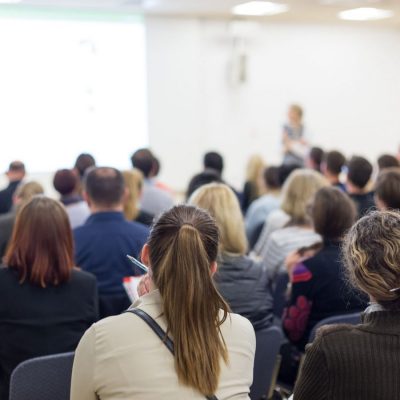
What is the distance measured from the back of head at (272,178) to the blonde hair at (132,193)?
3.71ft

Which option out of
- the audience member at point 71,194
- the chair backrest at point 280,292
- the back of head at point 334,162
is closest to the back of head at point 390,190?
the chair backrest at point 280,292

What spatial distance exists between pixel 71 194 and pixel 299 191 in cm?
153

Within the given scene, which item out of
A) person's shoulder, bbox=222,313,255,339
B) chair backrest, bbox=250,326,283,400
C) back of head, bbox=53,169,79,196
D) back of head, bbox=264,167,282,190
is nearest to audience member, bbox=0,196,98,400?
chair backrest, bbox=250,326,283,400

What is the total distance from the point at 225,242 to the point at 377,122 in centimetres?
838

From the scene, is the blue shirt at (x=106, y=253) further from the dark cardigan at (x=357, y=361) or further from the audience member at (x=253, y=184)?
the audience member at (x=253, y=184)

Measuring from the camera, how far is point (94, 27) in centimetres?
761

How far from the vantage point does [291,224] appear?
11.0 ft

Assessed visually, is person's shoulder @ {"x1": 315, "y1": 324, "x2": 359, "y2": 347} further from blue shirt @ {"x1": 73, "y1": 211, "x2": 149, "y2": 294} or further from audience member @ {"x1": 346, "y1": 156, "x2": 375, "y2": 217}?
audience member @ {"x1": 346, "y1": 156, "x2": 375, "y2": 217}

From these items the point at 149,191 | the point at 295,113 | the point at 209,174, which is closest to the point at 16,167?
the point at 149,191

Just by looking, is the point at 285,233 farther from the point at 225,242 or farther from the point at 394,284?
the point at 394,284

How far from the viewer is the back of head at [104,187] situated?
10.1ft

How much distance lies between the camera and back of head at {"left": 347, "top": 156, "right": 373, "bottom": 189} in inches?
157

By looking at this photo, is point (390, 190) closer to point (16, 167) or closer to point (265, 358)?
point (265, 358)

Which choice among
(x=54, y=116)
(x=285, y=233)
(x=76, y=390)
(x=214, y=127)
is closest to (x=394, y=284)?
(x=76, y=390)
